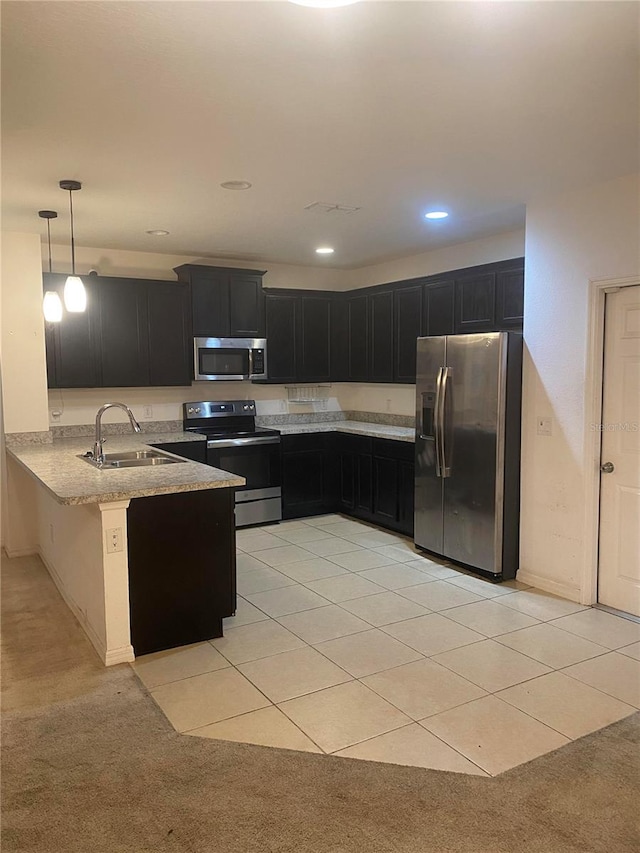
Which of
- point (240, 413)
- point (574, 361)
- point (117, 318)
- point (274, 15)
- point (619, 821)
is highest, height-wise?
point (274, 15)

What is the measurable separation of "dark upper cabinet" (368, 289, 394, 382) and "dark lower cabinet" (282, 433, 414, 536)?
→ 0.67m

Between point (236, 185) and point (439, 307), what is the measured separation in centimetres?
230

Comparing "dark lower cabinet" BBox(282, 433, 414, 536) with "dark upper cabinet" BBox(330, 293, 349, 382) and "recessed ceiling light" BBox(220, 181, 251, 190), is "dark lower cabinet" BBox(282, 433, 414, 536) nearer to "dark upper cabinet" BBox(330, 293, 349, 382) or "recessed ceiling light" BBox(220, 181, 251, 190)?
"dark upper cabinet" BBox(330, 293, 349, 382)

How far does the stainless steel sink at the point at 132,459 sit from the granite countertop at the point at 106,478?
0.07 metres

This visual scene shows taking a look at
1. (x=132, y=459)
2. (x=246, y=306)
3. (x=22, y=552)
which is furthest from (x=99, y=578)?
(x=246, y=306)

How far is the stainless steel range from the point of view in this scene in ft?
19.0

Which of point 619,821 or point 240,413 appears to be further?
point 240,413

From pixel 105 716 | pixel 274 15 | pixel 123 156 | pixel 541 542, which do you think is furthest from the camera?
pixel 541 542

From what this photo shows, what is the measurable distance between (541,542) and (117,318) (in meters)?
3.86

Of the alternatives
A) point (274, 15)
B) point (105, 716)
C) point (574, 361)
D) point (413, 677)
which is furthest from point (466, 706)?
point (274, 15)

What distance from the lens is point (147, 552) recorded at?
3336 mm

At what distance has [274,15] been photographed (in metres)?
1.93

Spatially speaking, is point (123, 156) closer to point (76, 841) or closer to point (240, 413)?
point (76, 841)

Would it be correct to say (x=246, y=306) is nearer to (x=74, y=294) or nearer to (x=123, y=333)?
(x=123, y=333)
